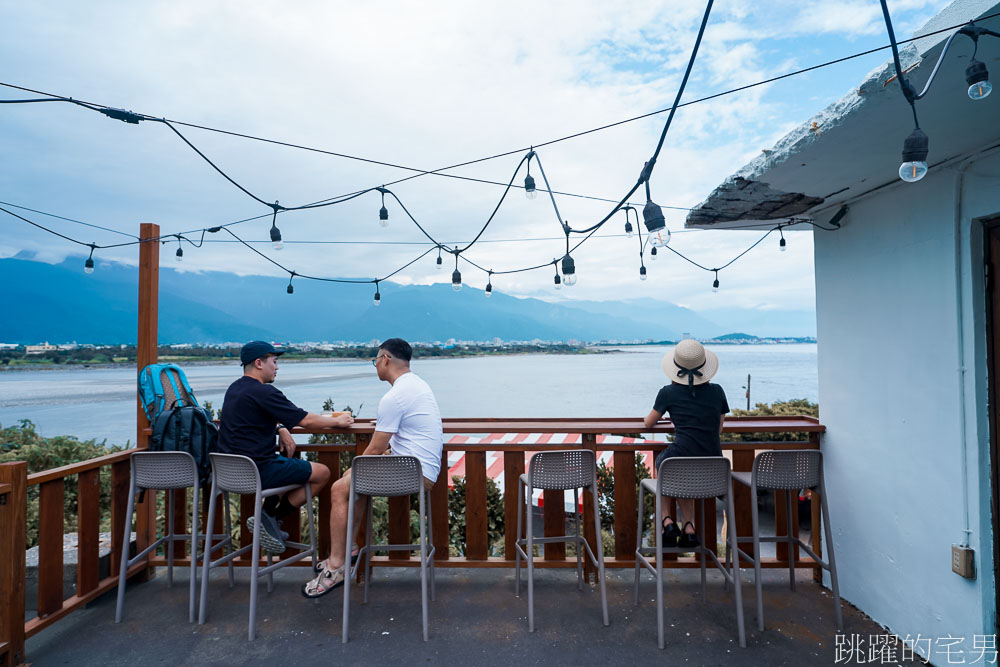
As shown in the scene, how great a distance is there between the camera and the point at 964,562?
6.95ft

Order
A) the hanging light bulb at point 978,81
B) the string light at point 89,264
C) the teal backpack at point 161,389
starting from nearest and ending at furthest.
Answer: the hanging light bulb at point 978,81 → the teal backpack at point 161,389 → the string light at point 89,264

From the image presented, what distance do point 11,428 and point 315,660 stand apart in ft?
18.7

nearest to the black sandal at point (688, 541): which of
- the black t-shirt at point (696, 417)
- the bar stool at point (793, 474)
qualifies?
the bar stool at point (793, 474)

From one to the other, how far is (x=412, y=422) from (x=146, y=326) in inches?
83.6

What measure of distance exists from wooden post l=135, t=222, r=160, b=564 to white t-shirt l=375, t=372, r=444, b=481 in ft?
5.93

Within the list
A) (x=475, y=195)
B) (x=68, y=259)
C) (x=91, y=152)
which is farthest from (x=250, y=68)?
(x=68, y=259)

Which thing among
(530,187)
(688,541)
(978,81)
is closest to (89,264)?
(530,187)

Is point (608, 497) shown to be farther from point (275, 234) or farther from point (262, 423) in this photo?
point (275, 234)

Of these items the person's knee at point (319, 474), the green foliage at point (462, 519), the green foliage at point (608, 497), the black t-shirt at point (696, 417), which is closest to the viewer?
the black t-shirt at point (696, 417)

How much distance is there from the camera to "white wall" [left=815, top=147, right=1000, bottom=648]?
2102 millimetres

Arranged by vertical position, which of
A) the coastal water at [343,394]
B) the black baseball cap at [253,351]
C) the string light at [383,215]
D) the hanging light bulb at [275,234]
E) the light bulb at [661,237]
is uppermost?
the string light at [383,215]

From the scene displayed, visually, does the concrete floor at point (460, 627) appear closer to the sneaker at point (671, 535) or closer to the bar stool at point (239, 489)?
the bar stool at point (239, 489)

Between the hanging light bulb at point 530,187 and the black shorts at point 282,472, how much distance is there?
2.25 meters

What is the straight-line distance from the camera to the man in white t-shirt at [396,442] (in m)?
2.69
